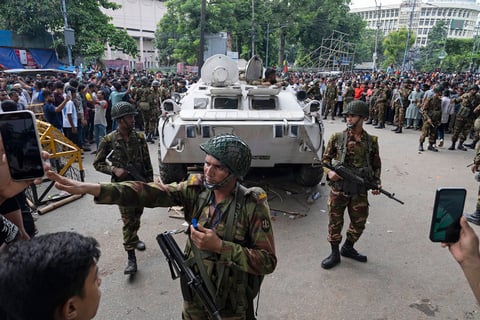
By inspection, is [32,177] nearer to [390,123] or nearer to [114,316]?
[114,316]

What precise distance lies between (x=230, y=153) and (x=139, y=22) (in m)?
53.7

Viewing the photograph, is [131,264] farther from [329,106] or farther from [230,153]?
[329,106]

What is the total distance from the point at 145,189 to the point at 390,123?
519 inches

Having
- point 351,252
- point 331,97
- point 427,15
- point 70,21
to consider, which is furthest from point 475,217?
point 427,15

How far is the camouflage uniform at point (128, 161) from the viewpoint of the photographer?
11.7 ft

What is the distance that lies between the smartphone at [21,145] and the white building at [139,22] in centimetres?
4748

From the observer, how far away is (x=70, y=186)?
1650 millimetres

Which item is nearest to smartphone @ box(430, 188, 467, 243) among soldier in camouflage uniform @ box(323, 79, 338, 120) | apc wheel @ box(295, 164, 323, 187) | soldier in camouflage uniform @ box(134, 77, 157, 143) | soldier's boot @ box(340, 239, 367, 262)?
soldier's boot @ box(340, 239, 367, 262)

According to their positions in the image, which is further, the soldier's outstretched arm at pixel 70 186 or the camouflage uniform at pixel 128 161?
the camouflage uniform at pixel 128 161

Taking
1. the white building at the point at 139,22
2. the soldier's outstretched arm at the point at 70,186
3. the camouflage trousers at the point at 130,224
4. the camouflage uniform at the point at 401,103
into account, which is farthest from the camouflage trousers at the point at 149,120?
the white building at the point at 139,22

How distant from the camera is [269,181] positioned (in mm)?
6352

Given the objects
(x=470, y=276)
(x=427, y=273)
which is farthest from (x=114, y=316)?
(x=427, y=273)

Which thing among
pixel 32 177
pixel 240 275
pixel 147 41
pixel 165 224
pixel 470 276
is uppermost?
pixel 147 41

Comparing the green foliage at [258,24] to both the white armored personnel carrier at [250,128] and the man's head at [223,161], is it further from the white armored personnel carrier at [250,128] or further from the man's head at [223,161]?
the man's head at [223,161]
